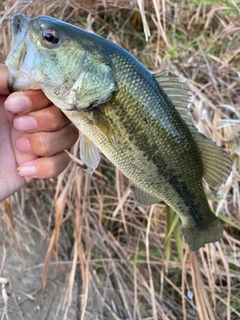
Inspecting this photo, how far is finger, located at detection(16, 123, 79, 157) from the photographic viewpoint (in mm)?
1015

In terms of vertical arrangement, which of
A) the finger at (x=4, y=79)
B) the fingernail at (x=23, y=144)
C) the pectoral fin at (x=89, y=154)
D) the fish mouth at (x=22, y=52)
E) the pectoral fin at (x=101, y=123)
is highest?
the fish mouth at (x=22, y=52)

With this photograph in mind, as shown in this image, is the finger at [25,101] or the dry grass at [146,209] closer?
the finger at [25,101]

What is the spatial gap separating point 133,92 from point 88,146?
0.63ft

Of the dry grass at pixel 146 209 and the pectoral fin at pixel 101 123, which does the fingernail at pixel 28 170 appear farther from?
the dry grass at pixel 146 209

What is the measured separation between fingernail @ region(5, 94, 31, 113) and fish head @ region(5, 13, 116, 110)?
31 millimetres

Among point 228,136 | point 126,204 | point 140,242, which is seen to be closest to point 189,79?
point 228,136

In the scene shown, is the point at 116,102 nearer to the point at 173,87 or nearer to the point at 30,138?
the point at 173,87

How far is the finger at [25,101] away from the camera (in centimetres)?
91

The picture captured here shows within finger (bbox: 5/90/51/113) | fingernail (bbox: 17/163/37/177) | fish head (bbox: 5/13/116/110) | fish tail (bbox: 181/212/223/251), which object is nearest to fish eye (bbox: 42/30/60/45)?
fish head (bbox: 5/13/116/110)

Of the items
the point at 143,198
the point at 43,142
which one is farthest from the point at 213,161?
the point at 43,142

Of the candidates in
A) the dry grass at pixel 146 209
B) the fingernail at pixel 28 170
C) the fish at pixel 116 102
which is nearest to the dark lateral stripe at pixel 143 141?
the fish at pixel 116 102

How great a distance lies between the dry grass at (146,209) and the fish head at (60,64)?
903 mm

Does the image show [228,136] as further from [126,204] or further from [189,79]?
[126,204]

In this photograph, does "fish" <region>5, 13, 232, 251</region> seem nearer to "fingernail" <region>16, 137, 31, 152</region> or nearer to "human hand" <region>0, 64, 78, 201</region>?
"human hand" <region>0, 64, 78, 201</region>
